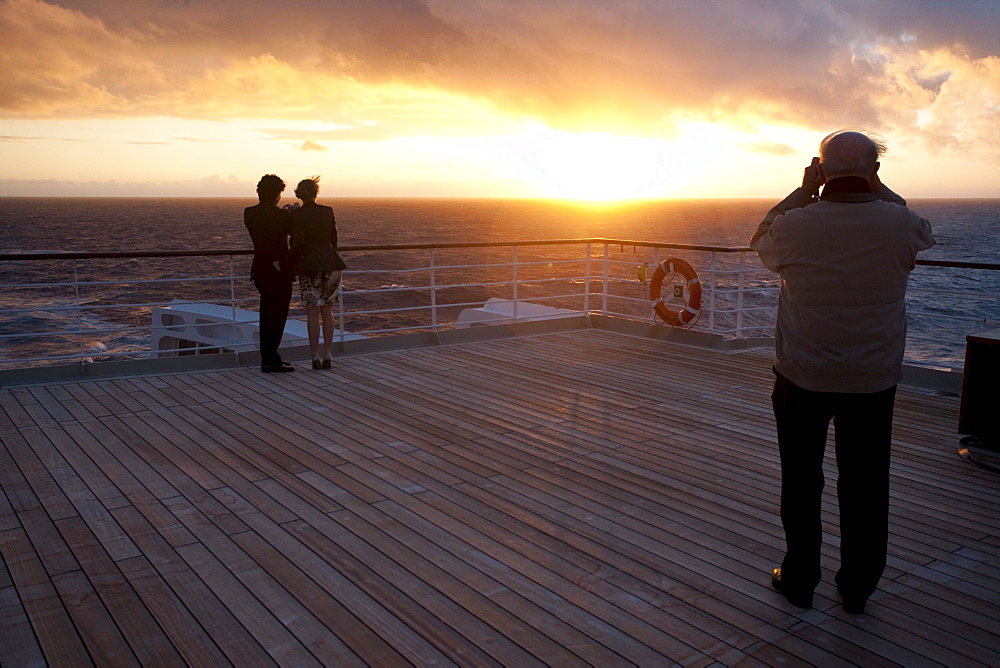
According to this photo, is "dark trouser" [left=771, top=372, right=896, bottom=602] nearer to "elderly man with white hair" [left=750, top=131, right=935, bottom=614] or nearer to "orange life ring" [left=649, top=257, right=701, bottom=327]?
"elderly man with white hair" [left=750, top=131, right=935, bottom=614]

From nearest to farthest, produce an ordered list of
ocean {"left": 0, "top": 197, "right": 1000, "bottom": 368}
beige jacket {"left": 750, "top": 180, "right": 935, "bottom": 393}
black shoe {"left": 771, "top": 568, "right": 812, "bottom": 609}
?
1. beige jacket {"left": 750, "top": 180, "right": 935, "bottom": 393}
2. black shoe {"left": 771, "top": 568, "right": 812, "bottom": 609}
3. ocean {"left": 0, "top": 197, "right": 1000, "bottom": 368}

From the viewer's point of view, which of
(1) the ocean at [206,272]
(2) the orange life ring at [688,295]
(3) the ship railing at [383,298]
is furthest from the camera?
(1) the ocean at [206,272]

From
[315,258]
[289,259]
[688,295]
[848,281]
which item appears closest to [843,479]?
[848,281]

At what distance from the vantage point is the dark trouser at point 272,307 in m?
4.77

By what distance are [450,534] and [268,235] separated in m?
2.82

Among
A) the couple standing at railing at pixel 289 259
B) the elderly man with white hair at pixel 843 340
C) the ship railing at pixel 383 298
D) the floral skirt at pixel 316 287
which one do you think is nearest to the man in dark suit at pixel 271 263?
the couple standing at railing at pixel 289 259

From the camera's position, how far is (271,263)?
4.75 metres

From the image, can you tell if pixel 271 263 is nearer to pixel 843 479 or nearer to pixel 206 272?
pixel 843 479

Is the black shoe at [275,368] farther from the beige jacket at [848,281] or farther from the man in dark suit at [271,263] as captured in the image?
the beige jacket at [848,281]

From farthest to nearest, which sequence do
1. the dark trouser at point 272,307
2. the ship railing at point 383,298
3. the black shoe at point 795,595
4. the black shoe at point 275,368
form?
the ship railing at point 383,298, the black shoe at point 275,368, the dark trouser at point 272,307, the black shoe at point 795,595

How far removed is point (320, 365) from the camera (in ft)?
16.2

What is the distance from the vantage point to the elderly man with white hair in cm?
181

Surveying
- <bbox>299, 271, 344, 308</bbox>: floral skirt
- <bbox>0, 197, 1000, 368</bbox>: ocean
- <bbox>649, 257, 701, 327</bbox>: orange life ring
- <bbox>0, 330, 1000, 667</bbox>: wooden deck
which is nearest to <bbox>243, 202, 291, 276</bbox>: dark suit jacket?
<bbox>299, 271, 344, 308</bbox>: floral skirt

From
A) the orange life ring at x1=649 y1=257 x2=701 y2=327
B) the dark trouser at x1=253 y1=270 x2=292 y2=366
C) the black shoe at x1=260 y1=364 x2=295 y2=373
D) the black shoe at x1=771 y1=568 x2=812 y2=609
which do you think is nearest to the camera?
the black shoe at x1=771 y1=568 x2=812 y2=609
